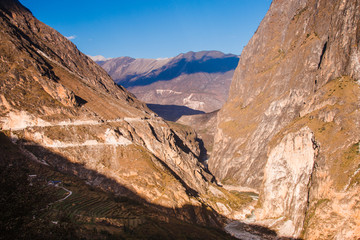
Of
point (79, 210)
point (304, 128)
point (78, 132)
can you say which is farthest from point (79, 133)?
point (304, 128)

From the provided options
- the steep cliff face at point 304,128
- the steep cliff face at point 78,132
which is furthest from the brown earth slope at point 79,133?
the steep cliff face at point 304,128

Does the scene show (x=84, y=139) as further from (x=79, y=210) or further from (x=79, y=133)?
(x=79, y=210)

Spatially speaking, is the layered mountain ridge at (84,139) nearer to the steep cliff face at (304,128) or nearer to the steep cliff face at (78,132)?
the steep cliff face at (78,132)

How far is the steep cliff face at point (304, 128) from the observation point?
1859 inches

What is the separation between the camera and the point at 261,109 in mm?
100500

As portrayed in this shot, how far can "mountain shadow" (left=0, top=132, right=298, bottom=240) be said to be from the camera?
57.3 feet

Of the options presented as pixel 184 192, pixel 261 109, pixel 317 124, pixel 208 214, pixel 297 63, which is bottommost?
pixel 208 214

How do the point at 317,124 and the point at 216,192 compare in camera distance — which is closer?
the point at 317,124

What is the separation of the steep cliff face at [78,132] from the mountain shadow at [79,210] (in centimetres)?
78

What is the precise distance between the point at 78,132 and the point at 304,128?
180 feet

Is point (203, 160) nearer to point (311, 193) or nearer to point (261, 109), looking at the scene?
point (261, 109)

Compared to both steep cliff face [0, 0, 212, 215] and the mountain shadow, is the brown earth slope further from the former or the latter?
the mountain shadow

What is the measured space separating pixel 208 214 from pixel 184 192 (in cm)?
801

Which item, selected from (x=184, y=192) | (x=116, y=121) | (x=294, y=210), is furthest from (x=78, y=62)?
(x=294, y=210)
